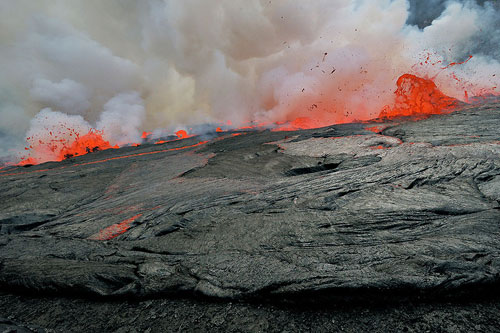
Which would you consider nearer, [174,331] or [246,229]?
[174,331]

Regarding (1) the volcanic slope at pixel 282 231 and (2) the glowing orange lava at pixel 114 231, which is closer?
(1) the volcanic slope at pixel 282 231

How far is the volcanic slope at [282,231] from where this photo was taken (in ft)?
Result: 11.8

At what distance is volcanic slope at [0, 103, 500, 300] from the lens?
3.61 m

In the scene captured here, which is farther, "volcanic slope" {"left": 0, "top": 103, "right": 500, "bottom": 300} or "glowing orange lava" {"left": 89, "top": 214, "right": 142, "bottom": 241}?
"glowing orange lava" {"left": 89, "top": 214, "right": 142, "bottom": 241}

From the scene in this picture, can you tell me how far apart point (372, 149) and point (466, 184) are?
4465mm

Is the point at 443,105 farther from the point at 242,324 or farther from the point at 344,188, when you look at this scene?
the point at 242,324

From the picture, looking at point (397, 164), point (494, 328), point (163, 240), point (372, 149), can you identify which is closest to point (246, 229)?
point (163, 240)

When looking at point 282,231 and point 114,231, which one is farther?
point 114,231

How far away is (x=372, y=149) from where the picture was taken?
10531 millimetres

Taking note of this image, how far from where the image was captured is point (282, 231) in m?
5.13

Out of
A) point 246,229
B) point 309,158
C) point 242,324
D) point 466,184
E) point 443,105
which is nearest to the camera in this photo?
point 242,324

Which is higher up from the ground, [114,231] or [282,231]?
[114,231]

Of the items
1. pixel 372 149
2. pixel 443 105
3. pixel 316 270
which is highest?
pixel 443 105

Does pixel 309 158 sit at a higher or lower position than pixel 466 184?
higher
